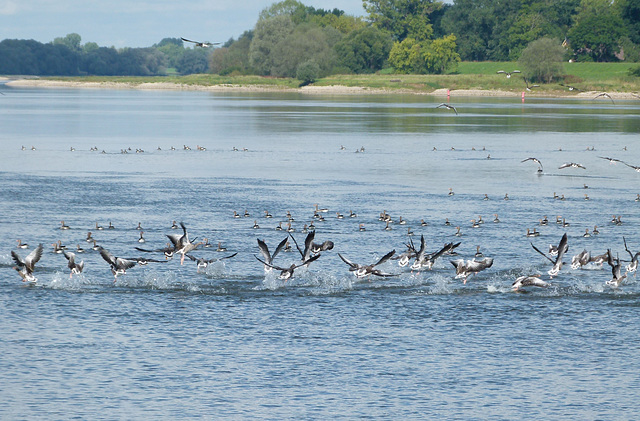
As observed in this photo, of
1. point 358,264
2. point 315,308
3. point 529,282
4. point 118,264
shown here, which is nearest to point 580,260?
point 529,282

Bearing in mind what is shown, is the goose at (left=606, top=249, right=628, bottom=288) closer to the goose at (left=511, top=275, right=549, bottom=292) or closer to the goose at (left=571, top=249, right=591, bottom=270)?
the goose at (left=571, top=249, right=591, bottom=270)

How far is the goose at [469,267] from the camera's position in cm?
3325

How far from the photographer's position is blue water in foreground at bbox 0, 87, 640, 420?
2312 centimetres

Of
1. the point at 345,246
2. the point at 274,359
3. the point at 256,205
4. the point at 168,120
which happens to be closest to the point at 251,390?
the point at 274,359

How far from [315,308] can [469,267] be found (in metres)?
6.37

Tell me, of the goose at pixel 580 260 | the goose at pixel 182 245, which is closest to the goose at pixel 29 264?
the goose at pixel 182 245

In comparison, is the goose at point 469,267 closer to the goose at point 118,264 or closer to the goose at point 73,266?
the goose at point 118,264

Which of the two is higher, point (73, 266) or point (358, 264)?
point (73, 266)

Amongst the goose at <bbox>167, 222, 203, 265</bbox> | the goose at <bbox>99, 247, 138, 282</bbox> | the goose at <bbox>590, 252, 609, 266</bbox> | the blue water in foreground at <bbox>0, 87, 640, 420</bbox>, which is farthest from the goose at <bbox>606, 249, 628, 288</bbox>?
the goose at <bbox>99, 247, 138, 282</bbox>

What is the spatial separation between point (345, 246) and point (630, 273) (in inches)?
473

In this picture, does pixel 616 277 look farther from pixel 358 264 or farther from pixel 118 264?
pixel 118 264

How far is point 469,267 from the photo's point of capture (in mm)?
33281

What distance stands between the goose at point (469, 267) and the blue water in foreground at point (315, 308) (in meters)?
0.41

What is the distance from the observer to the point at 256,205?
2024 inches
